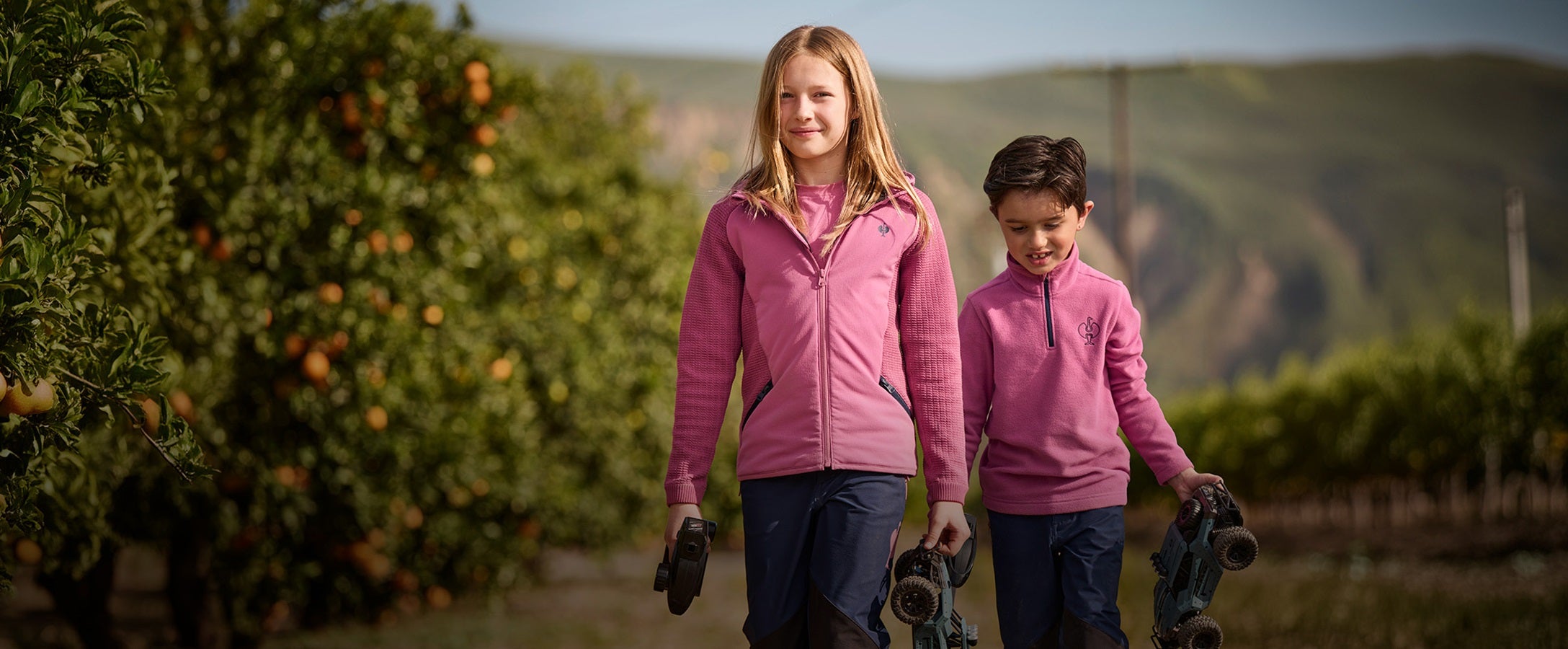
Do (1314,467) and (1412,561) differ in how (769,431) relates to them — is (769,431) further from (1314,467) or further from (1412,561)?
(1314,467)

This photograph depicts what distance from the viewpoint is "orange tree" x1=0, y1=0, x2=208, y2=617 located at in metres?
2.66

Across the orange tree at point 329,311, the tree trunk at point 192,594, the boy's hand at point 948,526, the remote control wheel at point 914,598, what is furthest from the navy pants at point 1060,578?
the tree trunk at point 192,594

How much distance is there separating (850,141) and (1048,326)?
65cm

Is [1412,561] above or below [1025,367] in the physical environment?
below

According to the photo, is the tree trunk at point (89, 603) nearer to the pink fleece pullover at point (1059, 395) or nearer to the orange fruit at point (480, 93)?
the orange fruit at point (480, 93)

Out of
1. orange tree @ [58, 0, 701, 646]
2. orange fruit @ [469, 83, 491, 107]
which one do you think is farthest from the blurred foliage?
orange fruit @ [469, 83, 491, 107]

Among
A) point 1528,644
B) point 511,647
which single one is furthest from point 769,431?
point 511,647

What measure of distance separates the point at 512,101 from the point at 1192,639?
4567mm

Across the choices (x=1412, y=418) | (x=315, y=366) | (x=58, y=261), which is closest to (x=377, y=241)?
(x=315, y=366)

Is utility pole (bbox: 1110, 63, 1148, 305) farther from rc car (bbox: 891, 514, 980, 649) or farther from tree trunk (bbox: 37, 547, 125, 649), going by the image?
rc car (bbox: 891, 514, 980, 649)

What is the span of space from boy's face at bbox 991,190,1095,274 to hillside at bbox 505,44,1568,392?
117 m

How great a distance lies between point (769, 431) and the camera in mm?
2863

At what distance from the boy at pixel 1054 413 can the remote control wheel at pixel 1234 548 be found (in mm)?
175

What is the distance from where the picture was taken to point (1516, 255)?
2036 centimetres
